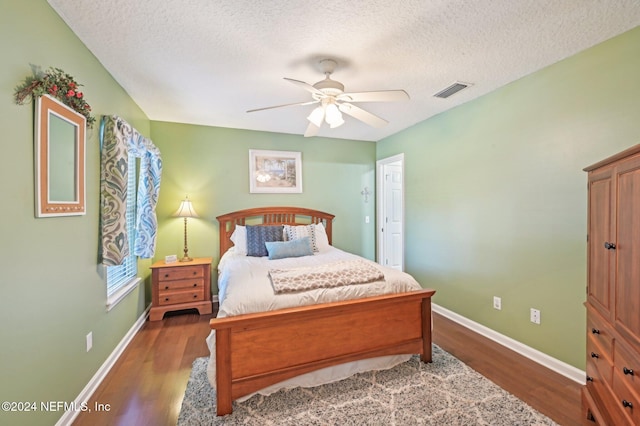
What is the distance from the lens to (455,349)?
2.63 m

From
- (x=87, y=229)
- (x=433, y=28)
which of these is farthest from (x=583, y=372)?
(x=87, y=229)

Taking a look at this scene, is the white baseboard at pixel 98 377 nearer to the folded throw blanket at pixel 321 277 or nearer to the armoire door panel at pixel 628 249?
the folded throw blanket at pixel 321 277

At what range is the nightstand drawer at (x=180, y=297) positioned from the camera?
3.38m

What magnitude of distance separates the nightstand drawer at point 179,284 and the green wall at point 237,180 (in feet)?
1.61

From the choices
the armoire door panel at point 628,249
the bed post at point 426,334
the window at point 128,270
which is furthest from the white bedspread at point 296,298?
the armoire door panel at point 628,249

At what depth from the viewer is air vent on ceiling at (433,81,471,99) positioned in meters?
2.66

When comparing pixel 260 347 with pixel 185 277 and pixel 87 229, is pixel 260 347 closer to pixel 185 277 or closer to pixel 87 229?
pixel 87 229

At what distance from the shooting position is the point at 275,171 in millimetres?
4281

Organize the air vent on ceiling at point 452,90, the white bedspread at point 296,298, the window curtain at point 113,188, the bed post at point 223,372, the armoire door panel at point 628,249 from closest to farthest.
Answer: the armoire door panel at point 628,249
the bed post at point 223,372
the white bedspread at point 296,298
the window curtain at point 113,188
the air vent on ceiling at point 452,90

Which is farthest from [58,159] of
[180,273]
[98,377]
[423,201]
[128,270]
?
[423,201]

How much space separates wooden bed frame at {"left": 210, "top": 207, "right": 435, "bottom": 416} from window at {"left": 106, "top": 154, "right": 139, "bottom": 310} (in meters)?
1.30

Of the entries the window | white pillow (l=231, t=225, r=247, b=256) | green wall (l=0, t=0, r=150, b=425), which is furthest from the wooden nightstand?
green wall (l=0, t=0, r=150, b=425)

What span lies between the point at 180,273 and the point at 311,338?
2.20 m

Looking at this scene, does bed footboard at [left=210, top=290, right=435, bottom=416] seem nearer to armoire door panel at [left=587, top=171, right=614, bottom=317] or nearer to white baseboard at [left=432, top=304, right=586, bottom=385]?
white baseboard at [left=432, top=304, right=586, bottom=385]
